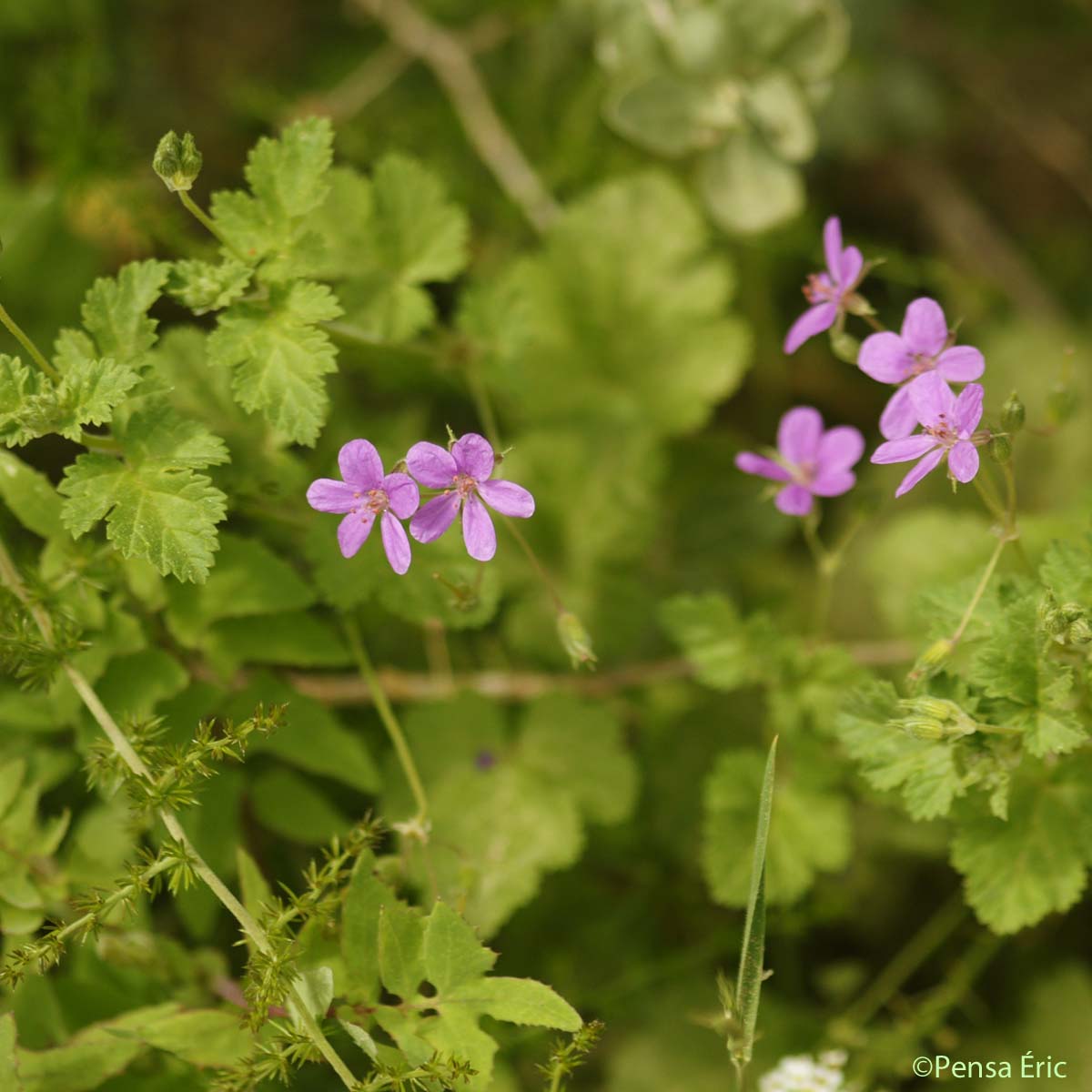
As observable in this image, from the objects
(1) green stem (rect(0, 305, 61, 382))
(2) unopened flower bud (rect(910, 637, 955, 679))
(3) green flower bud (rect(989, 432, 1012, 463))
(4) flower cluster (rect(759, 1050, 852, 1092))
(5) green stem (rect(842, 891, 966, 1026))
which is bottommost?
(5) green stem (rect(842, 891, 966, 1026))

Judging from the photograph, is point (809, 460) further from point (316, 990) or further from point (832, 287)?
point (316, 990)

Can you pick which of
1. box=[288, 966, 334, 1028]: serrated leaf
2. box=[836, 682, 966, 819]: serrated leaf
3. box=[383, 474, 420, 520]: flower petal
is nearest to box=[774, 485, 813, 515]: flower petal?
box=[836, 682, 966, 819]: serrated leaf

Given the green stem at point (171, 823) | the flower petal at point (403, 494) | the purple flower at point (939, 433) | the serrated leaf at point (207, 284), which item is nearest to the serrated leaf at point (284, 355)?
the serrated leaf at point (207, 284)

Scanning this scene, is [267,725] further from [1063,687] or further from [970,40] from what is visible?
[970,40]

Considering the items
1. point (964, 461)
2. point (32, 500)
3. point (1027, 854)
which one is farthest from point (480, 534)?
point (1027, 854)

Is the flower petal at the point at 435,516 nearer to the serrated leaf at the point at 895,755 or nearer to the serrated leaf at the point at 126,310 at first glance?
the serrated leaf at the point at 126,310

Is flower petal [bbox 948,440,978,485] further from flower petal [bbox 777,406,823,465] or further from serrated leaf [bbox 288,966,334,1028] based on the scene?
serrated leaf [bbox 288,966,334,1028]
